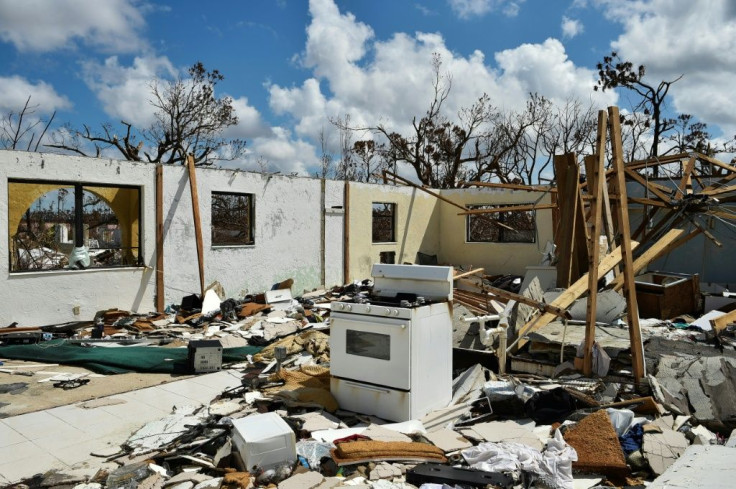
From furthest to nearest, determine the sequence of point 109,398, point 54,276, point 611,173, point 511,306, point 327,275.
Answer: point 327,275, point 611,173, point 54,276, point 511,306, point 109,398

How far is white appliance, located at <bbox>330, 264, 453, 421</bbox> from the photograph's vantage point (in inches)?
191

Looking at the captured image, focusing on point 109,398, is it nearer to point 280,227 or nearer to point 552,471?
point 552,471

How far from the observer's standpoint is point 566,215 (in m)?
6.77

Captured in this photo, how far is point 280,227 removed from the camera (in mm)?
13078

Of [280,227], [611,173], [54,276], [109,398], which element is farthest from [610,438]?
[280,227]

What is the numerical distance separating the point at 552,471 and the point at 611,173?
7.60 m

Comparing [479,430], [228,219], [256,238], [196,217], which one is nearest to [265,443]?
[479,430]

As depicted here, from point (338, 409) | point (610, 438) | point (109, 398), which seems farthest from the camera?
point (109, 398)

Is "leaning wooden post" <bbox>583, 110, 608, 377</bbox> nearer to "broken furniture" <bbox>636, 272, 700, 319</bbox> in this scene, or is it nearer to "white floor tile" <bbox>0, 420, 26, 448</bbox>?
"broken furniture" <bbox>636, 272, 700, 319</bbox>

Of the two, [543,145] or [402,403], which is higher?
[543,145]

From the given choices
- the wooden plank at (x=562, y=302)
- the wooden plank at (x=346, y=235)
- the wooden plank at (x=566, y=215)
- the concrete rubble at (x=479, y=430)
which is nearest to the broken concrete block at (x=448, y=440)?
the concrete rubble at (x=479, y=430)

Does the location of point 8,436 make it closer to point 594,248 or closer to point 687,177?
point 594,248

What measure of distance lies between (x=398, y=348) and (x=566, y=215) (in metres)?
3.25

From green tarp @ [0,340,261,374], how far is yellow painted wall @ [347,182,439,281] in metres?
7.25
